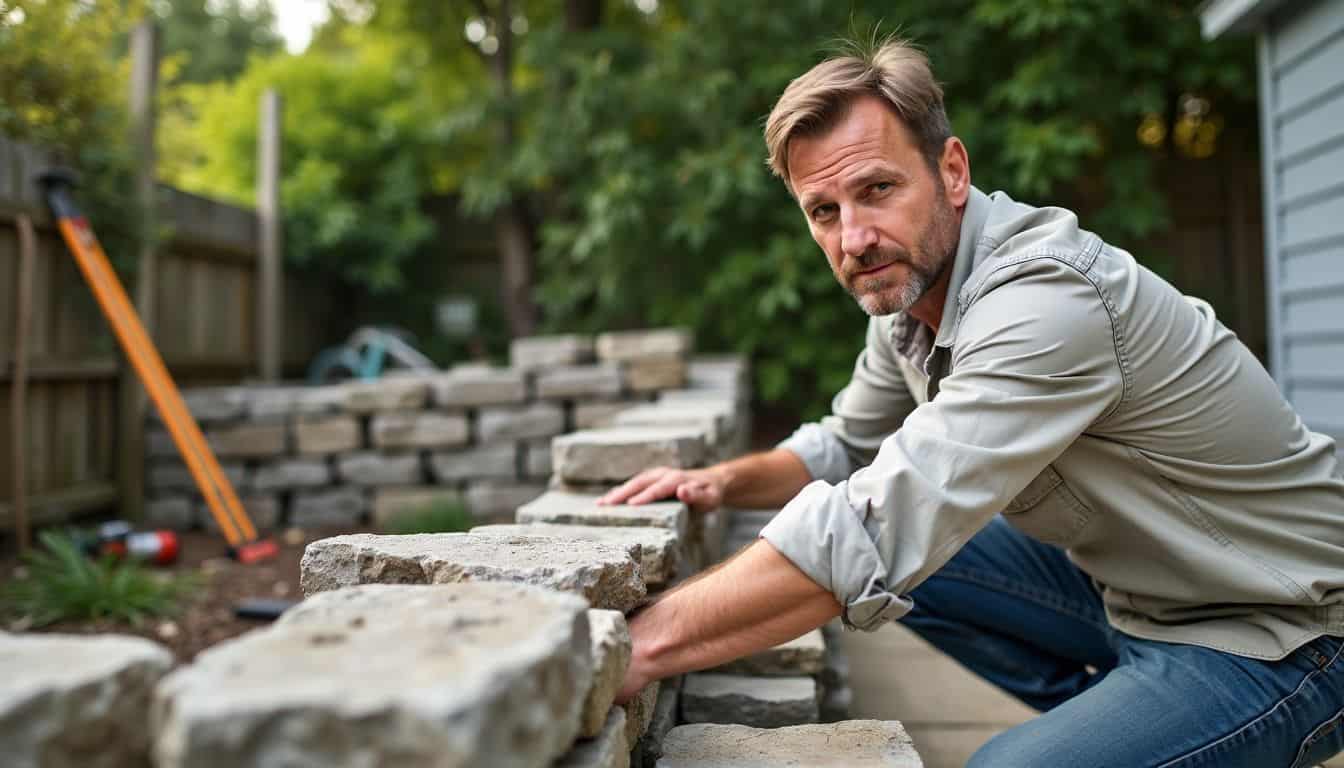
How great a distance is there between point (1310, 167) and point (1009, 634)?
3.28 metres

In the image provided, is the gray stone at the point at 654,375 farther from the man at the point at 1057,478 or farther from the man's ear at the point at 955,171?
the man's ear at the point at 955,171

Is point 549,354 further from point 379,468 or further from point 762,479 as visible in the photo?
point 762,479

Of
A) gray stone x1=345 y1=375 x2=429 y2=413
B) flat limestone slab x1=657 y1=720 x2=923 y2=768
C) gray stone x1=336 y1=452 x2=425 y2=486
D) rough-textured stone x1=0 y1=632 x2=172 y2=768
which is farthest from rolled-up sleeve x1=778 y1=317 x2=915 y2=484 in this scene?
gray stone x1=336 y1=452 x2=425 y2=486

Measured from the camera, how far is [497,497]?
207 inches

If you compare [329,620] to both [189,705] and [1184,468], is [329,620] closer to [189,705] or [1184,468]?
[189,705]

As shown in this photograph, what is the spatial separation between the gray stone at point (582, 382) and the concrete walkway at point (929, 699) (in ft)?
7.44

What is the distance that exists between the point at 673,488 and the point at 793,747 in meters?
0.77

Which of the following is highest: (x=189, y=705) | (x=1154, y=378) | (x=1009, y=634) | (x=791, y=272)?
(x=791, y=272)

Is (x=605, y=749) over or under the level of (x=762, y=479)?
under

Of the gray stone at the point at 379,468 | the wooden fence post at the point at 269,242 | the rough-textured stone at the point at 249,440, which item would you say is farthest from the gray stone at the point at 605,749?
the wooden fence post at the point at 269,242

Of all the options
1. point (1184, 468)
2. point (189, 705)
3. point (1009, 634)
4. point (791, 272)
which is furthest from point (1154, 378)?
point (791, 272)

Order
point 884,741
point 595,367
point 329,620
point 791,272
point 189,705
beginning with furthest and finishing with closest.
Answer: point 791,272
point 595,367
point 884,741
point 329,620
point 189,705

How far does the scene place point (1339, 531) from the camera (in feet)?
5.57

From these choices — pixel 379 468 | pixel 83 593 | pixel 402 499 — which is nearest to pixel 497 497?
pixel 402 499
